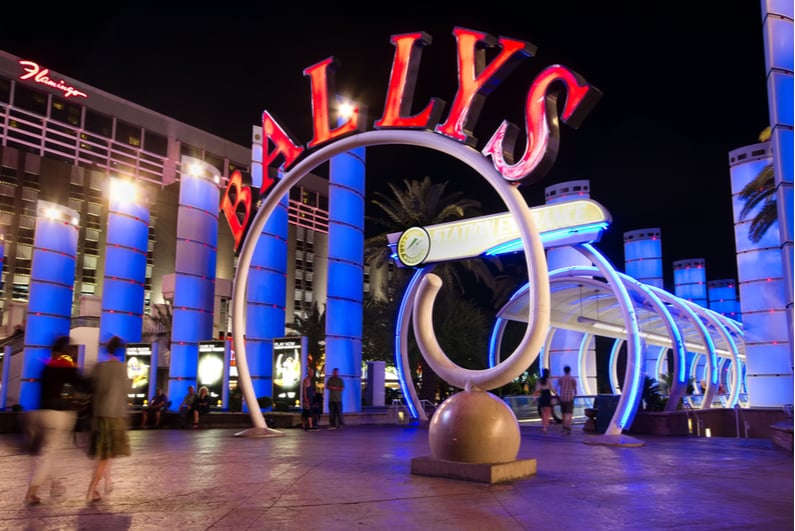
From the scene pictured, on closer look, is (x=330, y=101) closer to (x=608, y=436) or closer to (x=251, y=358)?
(x=608, y=436)

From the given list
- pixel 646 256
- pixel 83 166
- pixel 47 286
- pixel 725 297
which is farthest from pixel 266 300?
pixel 725 297

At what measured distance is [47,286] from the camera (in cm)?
2855

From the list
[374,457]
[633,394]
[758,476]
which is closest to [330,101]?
[374,457]

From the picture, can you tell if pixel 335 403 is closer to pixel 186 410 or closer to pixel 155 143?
pixel 186 410

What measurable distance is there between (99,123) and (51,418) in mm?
71240

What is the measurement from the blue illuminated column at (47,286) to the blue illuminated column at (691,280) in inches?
1852

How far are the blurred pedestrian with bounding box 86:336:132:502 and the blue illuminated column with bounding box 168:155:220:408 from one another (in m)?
19.9

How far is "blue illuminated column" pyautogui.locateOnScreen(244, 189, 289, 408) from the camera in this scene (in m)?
25.9

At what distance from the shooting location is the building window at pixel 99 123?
2783 inches

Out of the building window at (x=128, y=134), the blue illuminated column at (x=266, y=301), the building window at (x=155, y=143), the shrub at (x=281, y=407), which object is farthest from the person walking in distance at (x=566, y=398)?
the building window at (x=155, y=143)

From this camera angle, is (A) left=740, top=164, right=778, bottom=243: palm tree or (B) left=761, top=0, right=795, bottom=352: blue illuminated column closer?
(B) left=761, top=0, right=795, bottom=352: blue illuminated column

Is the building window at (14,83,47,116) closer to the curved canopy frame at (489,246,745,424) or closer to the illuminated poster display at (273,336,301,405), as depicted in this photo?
the illuminated poster display at (273,336,301,405)

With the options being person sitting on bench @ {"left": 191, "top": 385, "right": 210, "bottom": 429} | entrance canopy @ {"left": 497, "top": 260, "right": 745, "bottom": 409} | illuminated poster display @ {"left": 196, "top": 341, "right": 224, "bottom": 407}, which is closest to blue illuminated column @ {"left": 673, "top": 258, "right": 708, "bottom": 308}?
entrance canopy @ {"left": 497, "top": 260, "right": 745, "bottom": 409}

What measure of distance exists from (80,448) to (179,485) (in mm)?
7048
